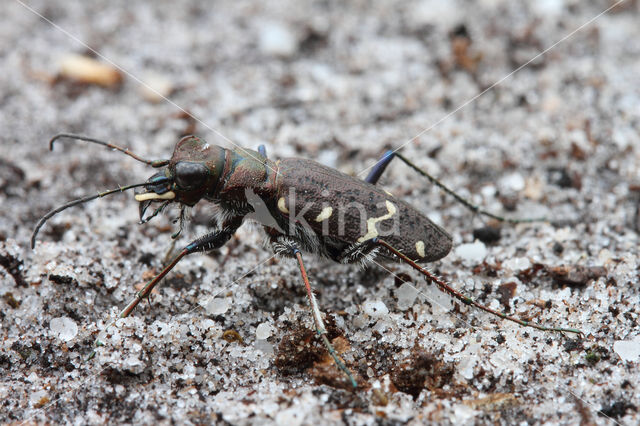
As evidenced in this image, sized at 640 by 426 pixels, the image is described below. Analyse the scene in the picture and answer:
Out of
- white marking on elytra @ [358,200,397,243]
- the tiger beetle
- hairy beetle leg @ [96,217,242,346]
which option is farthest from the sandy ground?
white marking on elytra @ [358,200,397,243]

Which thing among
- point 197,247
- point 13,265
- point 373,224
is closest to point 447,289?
point 373,224

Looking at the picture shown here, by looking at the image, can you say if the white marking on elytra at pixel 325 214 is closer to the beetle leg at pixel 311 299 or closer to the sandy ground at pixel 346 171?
the beetle leg at pixel 311 299

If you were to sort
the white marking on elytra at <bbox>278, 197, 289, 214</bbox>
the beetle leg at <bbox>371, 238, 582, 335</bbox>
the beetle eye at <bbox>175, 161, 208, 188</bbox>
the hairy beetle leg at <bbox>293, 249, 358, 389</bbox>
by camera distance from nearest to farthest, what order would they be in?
the hairy beetle leg at <bbox>293, 249, 358, 389</bbox>
the beetle leg at <bbox>371, 238, 582, 335</bbox>
the beetle eye at <bbox>175, 161, 208, 188</bbox>
the white marking on elytra at <bbox>278, 197, 289, 214</bbox>

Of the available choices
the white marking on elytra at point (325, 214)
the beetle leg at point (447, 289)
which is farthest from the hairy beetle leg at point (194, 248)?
the beetle leg at point (447, 289)

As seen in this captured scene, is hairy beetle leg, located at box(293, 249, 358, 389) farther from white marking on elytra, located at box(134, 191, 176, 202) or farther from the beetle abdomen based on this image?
white marking on elytra, located at box(134, 191, 176, 202)

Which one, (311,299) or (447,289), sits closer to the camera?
(311,299)

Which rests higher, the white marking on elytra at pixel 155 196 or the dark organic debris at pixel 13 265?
the white marking on elytra at pixel 155 196

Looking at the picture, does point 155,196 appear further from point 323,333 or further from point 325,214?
point 323,333
